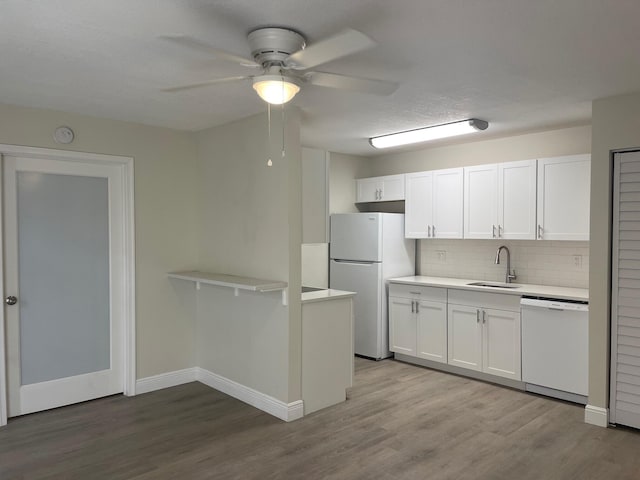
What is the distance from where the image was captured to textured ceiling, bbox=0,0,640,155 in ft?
6.78

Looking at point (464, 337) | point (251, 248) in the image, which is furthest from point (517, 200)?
point (251, 248)

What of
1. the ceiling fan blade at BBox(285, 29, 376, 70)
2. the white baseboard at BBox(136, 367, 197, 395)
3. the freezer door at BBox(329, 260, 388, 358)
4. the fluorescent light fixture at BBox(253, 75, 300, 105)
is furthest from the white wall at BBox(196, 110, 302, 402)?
the freezer door at BBox(329, 260, 388, 358)

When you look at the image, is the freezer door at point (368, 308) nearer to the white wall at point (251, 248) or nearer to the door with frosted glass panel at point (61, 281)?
the white wall at point (251, 248)

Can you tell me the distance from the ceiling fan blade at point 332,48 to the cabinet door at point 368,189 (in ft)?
11.9

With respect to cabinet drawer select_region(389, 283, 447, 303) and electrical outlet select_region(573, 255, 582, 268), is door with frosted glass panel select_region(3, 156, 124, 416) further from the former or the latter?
electrical outlet select_region(573, 255, 582, 268)

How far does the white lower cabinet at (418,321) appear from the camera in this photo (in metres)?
4.89

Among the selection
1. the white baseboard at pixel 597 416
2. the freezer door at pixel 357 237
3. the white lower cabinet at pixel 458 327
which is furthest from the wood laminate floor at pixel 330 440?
the freezer door at pixel 357 237

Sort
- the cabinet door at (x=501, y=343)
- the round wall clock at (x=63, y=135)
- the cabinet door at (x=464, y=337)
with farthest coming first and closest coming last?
the cabinet door at (x=464, y=337) < the cabinet door at (x=501, y=343) < the round wall clock at (x=63, y=135)

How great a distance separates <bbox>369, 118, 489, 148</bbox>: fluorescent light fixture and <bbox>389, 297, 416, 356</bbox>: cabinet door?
170cm

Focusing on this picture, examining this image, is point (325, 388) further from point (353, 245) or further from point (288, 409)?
point (353, 245)

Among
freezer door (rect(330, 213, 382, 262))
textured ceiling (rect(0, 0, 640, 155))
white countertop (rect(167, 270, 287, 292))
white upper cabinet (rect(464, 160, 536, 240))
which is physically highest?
textured ceiling (rect(0, 0, 640, 155))

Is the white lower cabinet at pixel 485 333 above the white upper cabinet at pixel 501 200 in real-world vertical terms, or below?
below

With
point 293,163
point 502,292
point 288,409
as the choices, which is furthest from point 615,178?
point 288,409

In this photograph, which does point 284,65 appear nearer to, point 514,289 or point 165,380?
point 514,289
